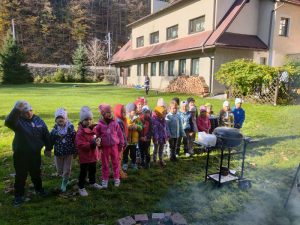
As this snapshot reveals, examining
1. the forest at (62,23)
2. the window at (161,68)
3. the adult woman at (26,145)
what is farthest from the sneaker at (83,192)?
the forest at (62,23)

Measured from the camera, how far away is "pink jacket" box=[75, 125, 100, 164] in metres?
4.45

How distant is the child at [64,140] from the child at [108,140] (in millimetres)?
464

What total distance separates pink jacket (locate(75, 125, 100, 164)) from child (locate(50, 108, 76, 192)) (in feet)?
0.50

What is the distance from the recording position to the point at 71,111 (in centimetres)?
1205

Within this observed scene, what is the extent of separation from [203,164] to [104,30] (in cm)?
6979

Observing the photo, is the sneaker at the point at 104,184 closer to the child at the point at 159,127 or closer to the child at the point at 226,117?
the child at the point at 159,127

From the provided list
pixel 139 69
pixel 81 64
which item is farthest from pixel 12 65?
pixel 139 69

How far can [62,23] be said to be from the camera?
6525 centimetres

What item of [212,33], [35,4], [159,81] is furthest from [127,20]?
Answer: [212,33]

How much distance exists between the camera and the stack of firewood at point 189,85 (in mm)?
18969

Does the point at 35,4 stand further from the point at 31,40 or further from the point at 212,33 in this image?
the point at 212,33

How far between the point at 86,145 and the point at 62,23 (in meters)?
66.9

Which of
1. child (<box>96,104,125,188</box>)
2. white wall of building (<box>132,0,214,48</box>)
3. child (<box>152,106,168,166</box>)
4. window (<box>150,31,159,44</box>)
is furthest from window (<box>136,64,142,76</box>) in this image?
child (<box>96,104,125,188</box>)

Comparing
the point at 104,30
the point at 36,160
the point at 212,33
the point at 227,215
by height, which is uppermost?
the point at 104,30
